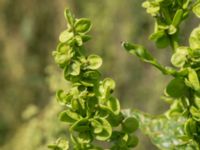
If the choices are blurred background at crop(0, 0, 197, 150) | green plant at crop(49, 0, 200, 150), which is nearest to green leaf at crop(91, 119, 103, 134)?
green plant at crop(49, 0, 200, 150)

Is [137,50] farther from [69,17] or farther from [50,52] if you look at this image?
[50,52]

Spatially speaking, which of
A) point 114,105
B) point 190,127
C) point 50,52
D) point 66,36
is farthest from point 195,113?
point 50,52

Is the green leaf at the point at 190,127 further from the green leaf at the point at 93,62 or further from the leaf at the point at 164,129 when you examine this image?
the green leaf at the point at 93,62

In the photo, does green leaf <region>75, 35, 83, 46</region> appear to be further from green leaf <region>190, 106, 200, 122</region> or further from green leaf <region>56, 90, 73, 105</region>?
green leaf <region>190, 106, 200, 122</region>

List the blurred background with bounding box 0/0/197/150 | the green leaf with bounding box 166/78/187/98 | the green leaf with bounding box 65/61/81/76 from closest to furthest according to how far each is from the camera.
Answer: the green leaf with bounding box 65/61/81/76 → the green leaf with bounding box 166/78/187/98 → the blurred background with bounding box 0/0/197/150

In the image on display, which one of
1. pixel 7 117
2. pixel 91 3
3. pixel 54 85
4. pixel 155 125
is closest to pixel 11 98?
pixel 7 117

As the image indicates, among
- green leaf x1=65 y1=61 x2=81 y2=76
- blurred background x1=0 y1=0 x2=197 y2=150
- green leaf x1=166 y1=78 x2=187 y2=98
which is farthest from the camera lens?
blurred background x1=0 y1=0 x2=197 y2=150

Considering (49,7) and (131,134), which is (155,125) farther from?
(49,7)
